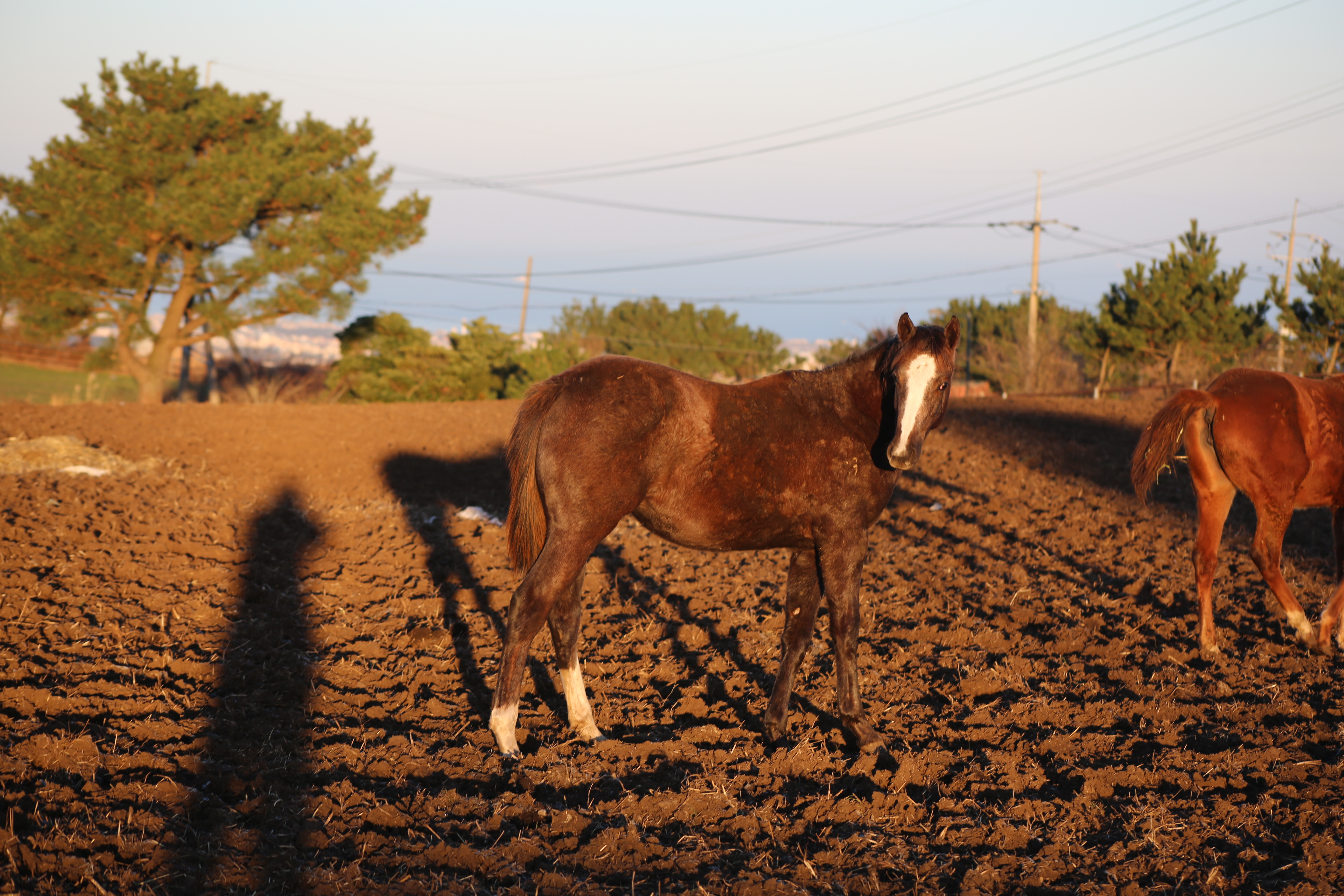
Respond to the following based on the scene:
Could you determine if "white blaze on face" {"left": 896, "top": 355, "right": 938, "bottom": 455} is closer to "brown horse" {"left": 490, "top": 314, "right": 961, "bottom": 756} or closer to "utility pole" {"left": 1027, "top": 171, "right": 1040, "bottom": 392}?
"brown horse" {"left": 490, "top": 314, "right": 961, "bottom": 756}

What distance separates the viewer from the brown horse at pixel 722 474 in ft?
14.0

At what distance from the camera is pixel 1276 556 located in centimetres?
632

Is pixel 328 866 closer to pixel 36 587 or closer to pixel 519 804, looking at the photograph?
pixel 519 804

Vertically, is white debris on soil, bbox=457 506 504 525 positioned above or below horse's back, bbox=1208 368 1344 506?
below

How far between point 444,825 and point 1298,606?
19.9ft

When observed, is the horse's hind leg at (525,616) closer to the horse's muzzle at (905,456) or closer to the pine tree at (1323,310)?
the horse's muzzle at (905,456)

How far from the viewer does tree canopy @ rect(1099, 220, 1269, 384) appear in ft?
88.5

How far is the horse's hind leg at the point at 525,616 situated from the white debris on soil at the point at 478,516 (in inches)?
218

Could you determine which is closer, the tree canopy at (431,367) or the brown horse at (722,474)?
the brown horse at (722,474)

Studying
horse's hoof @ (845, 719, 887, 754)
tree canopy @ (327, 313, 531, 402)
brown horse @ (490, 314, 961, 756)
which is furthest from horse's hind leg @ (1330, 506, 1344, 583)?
tree canopy @ (327, 313, 531, 402)

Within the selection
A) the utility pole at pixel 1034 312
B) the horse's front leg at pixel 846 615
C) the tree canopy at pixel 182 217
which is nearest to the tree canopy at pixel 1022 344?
the utility pole at pixel 1034 312

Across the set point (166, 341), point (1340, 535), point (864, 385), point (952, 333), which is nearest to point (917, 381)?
point (952, 333)

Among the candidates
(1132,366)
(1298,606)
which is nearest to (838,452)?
(1298,606)

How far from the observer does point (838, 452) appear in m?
4.60
